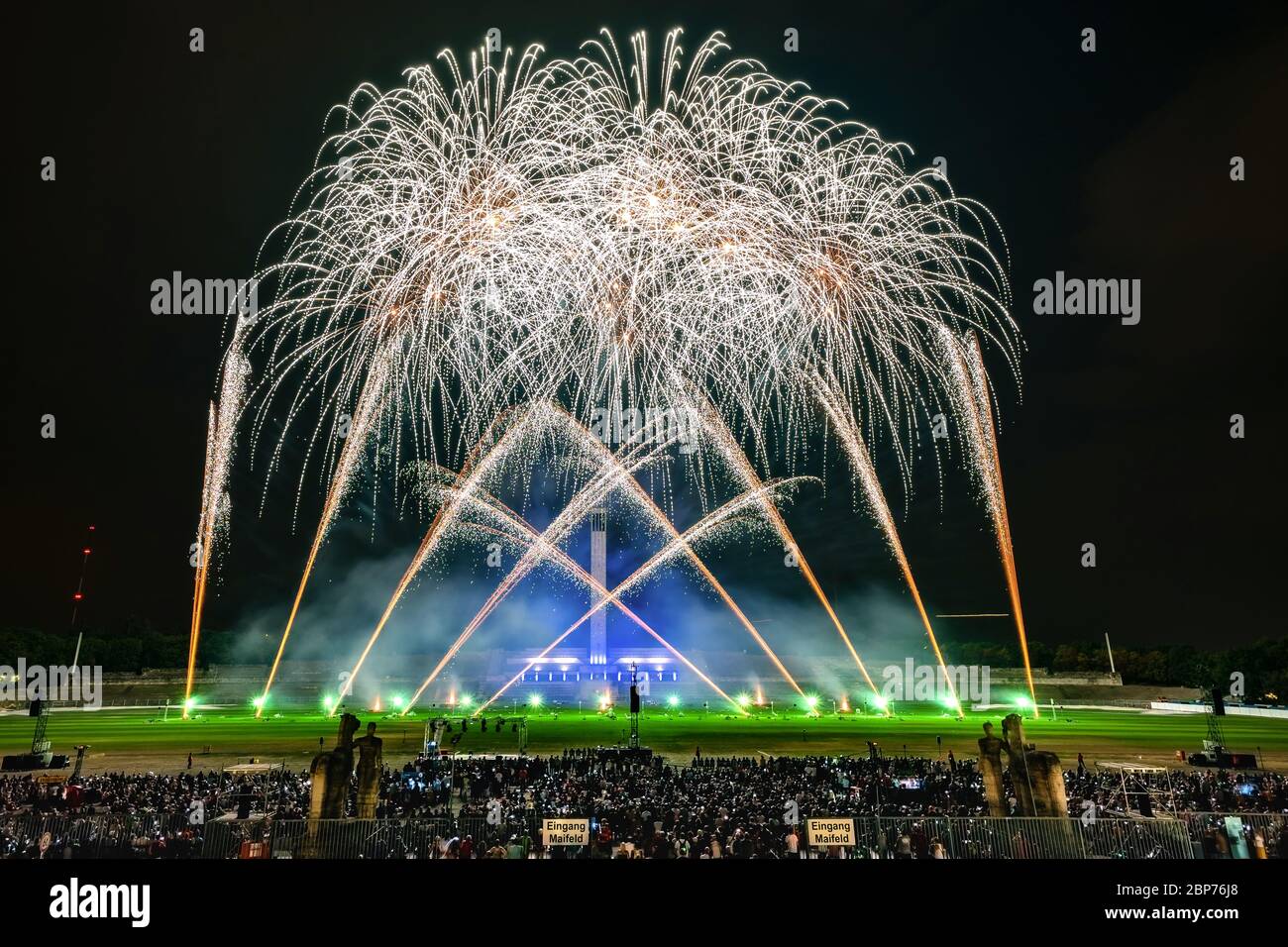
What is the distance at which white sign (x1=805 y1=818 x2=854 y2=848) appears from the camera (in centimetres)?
1591

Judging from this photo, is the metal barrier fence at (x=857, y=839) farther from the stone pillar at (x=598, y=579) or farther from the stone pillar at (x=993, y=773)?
the stone pillar at (x=598, y=579)

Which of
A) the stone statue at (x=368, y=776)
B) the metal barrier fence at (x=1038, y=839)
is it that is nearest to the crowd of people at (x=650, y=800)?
the metal barrier fence at (x=1038, y=839)

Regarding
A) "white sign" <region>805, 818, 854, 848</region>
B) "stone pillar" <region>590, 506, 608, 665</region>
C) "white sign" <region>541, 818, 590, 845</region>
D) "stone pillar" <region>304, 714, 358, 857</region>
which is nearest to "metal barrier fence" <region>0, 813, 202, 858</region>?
"stone pillar" <region>304, 714, 358, 857</region>

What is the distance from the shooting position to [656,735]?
4116 cm

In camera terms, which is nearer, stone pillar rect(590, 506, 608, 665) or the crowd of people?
the crowd of people

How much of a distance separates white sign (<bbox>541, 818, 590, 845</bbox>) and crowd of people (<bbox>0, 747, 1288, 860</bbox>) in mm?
207

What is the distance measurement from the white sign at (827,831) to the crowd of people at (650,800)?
436mm

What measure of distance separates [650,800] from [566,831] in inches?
190

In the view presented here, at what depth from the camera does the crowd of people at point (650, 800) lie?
1600 cm

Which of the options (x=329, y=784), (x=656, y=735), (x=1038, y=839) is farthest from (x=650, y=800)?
(x=656, y=735)

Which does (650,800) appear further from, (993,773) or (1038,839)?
(1038,839)

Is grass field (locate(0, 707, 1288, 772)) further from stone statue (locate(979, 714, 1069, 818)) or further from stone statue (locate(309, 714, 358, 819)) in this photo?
stone statue (locate(979, 714, 1069, 818))
